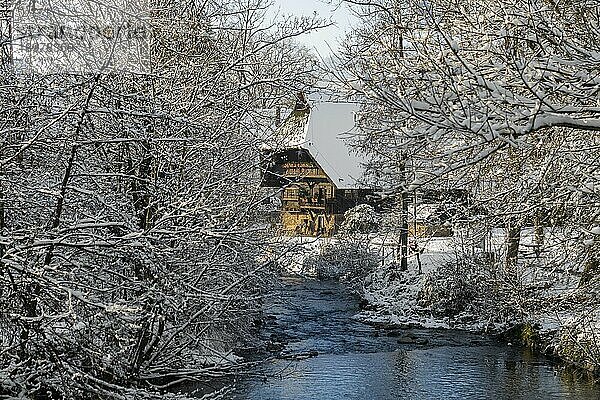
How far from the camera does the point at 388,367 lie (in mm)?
13148

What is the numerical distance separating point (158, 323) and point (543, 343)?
9.69m

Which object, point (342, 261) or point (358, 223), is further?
point (358, 223)

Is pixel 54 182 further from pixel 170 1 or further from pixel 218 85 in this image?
pixel 170 1

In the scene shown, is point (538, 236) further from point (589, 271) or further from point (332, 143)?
point (332, 143)

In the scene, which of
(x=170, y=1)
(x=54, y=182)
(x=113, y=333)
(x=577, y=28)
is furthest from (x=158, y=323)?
(x=577, y=28)

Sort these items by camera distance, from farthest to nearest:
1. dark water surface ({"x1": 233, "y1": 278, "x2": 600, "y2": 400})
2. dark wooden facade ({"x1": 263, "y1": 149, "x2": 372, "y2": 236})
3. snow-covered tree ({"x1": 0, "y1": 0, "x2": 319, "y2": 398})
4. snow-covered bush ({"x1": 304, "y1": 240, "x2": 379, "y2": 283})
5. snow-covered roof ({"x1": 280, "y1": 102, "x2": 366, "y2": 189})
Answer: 1. snow-covered roof ({"x1": 280, "y1": 102, "x2": 366, "y2": 189})
2. dark wooden facade ({"x1": 263, "y1": 149, "x2": 372, "y2": 236})
3. snow-covered bush ({"x1": 304, "y1": 240, "x2": 379, "y2": 283})
4. dark water surface ({"x1": 233, "y1": 278, "x2": 600, "y2": 400})
5. snow-covered tree ({"x1": 0, "y1": 0, "x2": 319, "y2": 398})

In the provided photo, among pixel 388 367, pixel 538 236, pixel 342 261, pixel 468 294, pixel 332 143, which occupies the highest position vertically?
pixel 332 143

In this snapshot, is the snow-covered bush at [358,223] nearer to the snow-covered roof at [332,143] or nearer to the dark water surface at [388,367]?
the snow-covered roof at [332,143]

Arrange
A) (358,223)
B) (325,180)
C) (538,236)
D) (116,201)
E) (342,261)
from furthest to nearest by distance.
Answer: (325,180) → (358,223) → (342,261) → (538,236) → (116,201)

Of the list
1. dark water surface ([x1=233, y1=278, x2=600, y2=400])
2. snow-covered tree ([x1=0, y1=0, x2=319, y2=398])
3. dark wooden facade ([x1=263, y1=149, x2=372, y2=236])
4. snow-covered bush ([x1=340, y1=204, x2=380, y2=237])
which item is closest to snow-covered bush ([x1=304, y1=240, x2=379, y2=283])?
snow-covered bush ([x1=340, y1=204, x2=380, y2=237])

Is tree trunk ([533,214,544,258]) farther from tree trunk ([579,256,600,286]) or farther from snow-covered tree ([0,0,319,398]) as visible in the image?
snow-covered tree ([0,0,319,398])

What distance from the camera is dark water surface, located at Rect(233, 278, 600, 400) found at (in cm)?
1107

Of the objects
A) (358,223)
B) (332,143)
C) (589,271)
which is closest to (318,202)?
(332,143)

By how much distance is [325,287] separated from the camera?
23219 millimetres
